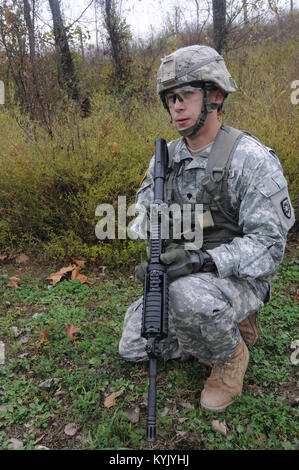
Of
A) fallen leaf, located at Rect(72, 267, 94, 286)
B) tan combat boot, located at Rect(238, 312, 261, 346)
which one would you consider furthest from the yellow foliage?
tan combat boot, located at Rect(238, 312, 261, 346)

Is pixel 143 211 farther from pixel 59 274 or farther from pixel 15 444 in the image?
pixel 59 274

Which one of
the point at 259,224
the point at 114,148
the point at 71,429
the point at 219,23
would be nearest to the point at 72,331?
the point at 71,429

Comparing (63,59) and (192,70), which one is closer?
(192,70)

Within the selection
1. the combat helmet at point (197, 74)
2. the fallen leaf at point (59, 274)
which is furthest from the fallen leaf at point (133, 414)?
the fallen leaf at point (59, 274)

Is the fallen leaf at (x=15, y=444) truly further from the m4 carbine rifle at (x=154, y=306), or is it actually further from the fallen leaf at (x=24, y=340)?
the fallen leaf at (x=24, y=340)

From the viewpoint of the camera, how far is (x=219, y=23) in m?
7.57

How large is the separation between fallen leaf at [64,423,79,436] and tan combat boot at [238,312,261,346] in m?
1.17

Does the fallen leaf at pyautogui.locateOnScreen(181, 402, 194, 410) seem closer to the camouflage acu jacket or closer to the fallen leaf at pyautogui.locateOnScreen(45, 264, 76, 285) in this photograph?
the camouflage acu jacket

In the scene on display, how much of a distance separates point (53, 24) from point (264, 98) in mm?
5151

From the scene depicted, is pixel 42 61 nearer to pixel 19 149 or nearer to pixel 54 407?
pixel 19 149

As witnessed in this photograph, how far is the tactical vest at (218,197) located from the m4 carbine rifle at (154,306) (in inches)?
10.8

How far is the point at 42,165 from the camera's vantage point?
13.3ft

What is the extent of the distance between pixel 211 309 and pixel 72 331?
1275mm

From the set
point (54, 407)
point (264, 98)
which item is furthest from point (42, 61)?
point (54, 407)
